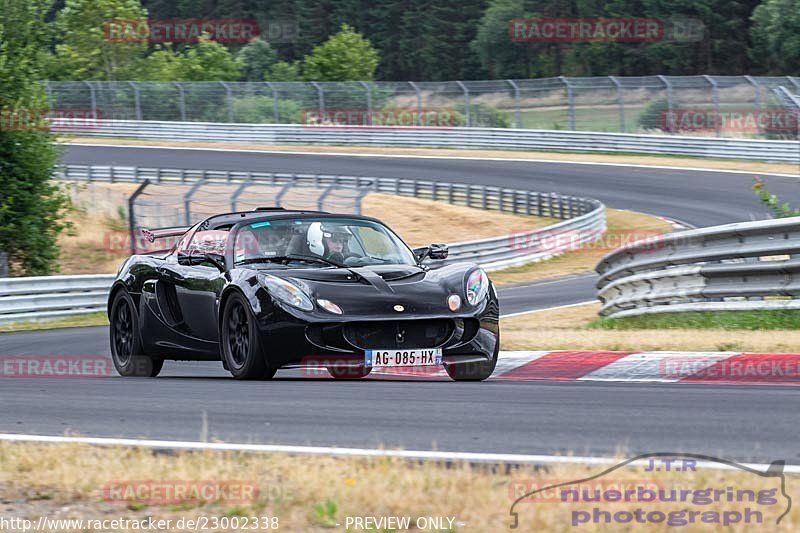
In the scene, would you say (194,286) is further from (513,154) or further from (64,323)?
(513,154)

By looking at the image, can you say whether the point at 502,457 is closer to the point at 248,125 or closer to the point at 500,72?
the point at 248,125

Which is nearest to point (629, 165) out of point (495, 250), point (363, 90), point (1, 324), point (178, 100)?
point (363, 90)

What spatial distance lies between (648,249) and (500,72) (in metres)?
78.5

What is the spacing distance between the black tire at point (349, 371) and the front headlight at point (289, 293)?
0.49 m

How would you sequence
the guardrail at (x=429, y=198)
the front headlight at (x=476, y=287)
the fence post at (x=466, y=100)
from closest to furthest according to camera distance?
the front headlight at (x=476, y=287) < the guardrail at (x=429, y=198) < the fence post at (x=466, y=100)

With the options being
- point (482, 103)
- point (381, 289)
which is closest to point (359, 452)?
point (381, 289)

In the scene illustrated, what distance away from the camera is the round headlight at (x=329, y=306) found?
8.59 m

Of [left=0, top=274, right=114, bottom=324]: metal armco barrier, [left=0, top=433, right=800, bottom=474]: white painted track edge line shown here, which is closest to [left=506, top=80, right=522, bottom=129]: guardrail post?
[left=0, top=274, right=114, bottom=324]: metal armco barrier

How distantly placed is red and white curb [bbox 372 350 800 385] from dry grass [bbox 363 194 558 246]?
73.8 feet

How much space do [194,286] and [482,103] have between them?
4009cm

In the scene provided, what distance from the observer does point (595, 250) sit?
3089 cm

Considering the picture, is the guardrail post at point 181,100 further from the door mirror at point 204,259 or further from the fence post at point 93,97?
the door mirror at point 204,259

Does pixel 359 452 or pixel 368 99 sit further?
pixel 368 99

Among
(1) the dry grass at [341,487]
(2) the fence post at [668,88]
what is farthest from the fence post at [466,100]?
(1) the dry grass at [341,487]
